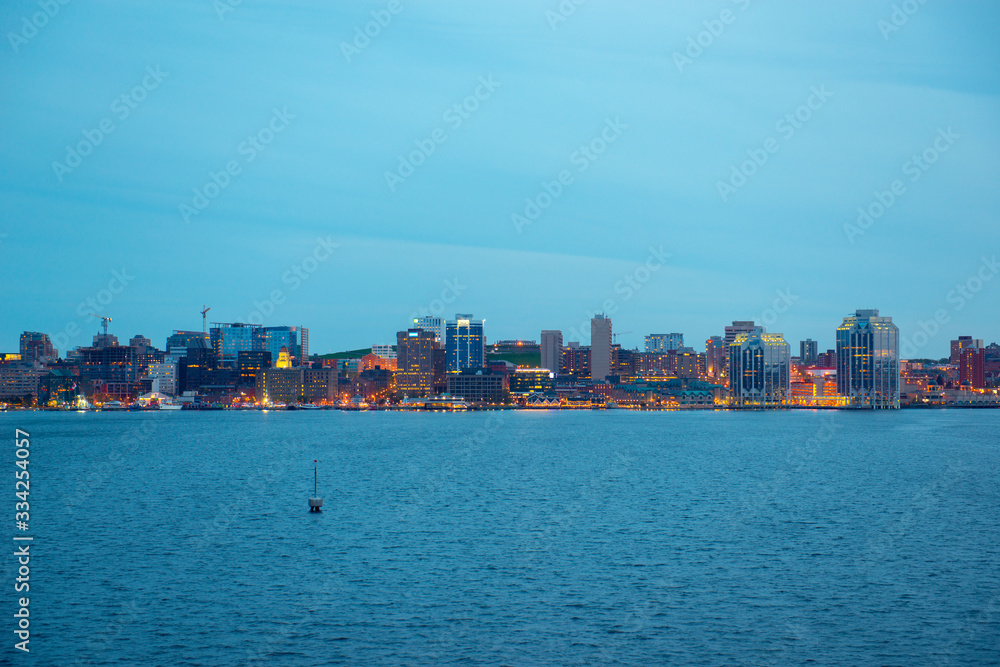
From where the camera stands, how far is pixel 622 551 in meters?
39.5

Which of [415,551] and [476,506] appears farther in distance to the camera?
[476,506]

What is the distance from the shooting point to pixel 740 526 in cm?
4597

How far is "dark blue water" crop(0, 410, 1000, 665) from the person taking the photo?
87.8 ft

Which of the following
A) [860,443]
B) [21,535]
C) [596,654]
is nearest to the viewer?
[596,654]

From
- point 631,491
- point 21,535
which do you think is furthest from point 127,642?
point 631,491

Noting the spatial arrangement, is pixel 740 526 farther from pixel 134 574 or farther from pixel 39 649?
pixel 39 649

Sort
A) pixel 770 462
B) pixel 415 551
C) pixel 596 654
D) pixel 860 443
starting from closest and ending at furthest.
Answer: pixel 596 654 → pixel 415 551 → pixel 770 462 → pixel 860 443

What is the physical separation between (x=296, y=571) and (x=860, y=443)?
9286 cm

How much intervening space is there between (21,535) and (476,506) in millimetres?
23534

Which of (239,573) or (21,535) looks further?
(21,535)

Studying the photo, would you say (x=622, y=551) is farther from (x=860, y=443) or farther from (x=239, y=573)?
(x=860, y=443)

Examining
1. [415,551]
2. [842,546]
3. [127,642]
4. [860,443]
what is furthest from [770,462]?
[127,642]

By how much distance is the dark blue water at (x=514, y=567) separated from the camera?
1053 inches

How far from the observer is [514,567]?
36406mm
